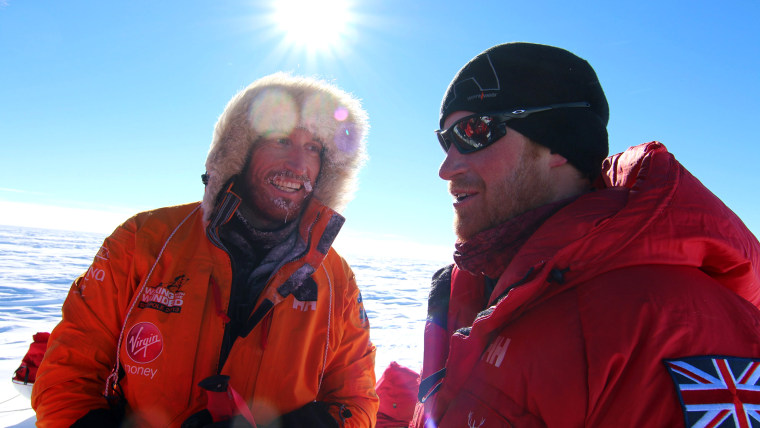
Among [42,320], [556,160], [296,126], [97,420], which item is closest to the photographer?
[556,160]

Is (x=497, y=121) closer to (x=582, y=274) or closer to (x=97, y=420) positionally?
(x=582, y=274)

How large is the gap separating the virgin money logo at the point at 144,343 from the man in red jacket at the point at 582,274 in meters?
1.22

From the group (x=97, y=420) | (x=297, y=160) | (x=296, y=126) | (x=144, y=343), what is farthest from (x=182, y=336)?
(x=296, y=126)

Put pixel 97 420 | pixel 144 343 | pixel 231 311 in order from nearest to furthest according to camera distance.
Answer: pixel 97 420 < pixel 144 343 < pixel 231 311

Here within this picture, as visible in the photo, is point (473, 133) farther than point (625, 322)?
Yes

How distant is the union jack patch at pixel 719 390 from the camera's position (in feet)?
2.06

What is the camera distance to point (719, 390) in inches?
25.3

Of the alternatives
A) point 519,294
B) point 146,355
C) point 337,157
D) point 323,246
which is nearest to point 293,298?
point 323,246

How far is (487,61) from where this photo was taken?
1338 mm

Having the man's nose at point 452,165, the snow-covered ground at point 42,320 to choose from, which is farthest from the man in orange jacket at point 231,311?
the snow-covered ground at point 42,320

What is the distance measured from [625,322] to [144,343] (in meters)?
1.87

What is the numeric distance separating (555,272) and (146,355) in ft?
5.73

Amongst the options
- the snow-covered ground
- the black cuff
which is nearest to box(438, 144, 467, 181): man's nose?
the black cuff

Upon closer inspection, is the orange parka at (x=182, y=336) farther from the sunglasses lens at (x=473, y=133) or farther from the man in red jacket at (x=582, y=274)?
the sunglasses lens at (x=473, y=133)
